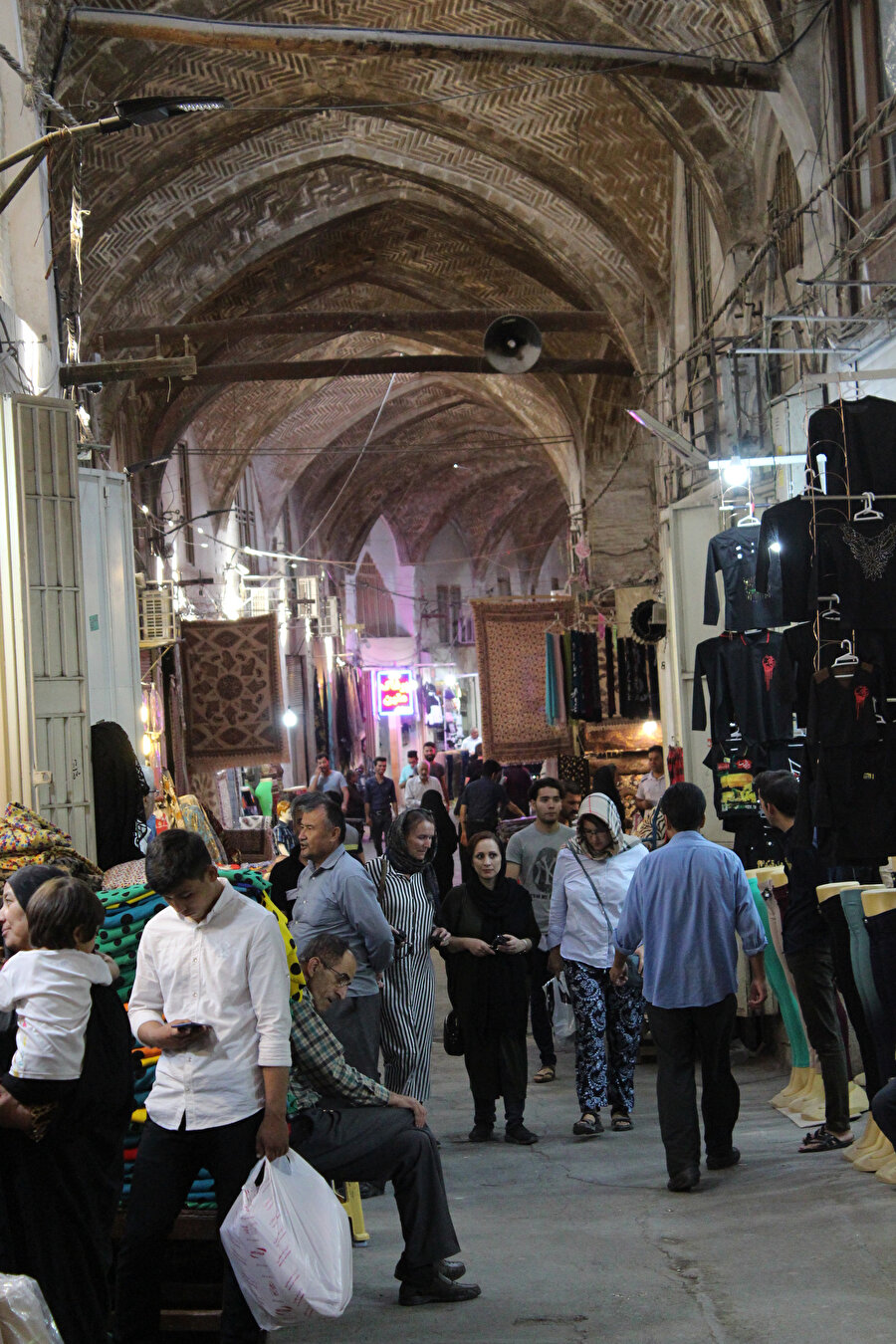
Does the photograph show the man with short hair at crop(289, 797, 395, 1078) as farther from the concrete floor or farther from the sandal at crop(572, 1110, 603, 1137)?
the sandal at crop(572, 1110, 603, 1137)

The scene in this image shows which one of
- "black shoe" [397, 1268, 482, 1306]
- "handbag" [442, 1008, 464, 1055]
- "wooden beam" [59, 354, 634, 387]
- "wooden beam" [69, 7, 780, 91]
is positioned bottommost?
"black shoe" [397, 1268, 482, 1306]

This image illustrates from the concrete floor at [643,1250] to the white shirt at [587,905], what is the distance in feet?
2.29

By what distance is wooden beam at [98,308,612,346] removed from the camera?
12.9 m

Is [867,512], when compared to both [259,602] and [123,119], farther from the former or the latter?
[259,602]

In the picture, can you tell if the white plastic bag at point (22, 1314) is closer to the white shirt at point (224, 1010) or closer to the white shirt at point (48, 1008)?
the white shirt at point (48, 1008)

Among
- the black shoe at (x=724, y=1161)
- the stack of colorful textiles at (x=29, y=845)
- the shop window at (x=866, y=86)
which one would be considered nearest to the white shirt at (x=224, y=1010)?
the stack of colorful textiles at (x=29, y=845)

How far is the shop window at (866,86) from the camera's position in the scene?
7.22 meters

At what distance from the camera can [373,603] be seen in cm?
2970

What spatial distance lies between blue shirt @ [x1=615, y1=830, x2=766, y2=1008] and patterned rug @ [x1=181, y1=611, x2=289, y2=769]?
888cm

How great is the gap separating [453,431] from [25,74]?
18.2 meters

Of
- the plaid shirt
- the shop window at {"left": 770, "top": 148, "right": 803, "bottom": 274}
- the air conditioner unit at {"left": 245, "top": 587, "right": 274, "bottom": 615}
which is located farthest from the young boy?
the air conditioner unit at {"left": 245, "top": 587, "right": 274, "bottom": 615}

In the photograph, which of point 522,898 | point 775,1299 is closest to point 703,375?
point 522,898

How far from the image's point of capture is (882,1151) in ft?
14.8

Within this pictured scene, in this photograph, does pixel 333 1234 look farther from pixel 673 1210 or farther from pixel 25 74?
pixel 25 74
